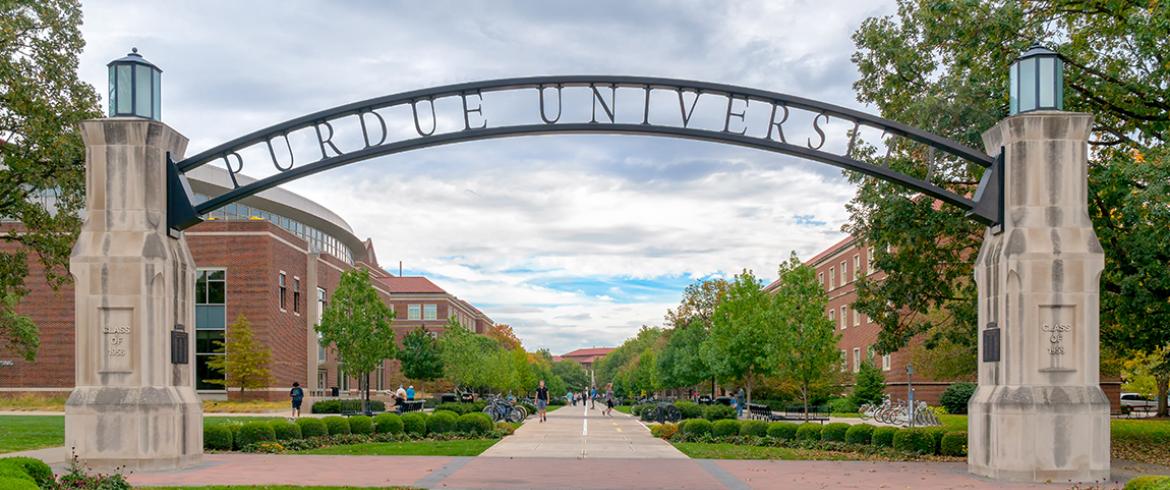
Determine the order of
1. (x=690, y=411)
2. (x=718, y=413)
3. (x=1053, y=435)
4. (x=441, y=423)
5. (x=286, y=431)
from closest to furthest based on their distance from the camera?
(x=1053, y=435)
(x=286, y=431)
(x=441, y=423)
(x=718, y=413)
(x=690, y=411)

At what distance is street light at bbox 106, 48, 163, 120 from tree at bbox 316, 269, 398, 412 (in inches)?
1158

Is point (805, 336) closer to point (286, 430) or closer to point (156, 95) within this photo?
point (286, 430)

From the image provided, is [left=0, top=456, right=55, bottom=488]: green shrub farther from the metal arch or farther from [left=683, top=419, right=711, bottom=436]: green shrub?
[left=683, top=419, right=711, bottom=436]: green shrub

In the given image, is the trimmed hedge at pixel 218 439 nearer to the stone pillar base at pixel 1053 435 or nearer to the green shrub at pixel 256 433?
the green shrub at pixel 256 433

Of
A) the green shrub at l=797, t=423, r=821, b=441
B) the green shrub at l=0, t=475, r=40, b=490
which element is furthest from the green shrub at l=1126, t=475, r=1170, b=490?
the green shrub at l=797, t=423, r=821, b=441

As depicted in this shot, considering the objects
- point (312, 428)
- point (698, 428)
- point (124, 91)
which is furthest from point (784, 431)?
point (124, 91)

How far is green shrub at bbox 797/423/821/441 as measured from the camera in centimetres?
2330

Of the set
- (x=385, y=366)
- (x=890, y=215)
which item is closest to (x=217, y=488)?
(x=890, y=215)

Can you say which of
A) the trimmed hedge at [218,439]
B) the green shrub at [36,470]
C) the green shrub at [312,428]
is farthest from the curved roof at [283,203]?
the green shrub at [36,470]

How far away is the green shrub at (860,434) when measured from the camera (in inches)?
866

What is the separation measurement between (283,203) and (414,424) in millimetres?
46780

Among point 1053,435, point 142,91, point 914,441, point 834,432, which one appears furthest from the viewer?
point 834,432

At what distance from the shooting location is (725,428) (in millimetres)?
25688

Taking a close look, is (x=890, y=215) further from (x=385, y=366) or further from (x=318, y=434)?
(x=385, y=366)
